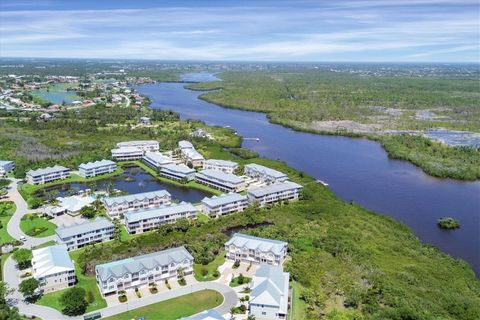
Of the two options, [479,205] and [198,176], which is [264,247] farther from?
[479,205]

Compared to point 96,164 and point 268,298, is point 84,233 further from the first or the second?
point 96,164

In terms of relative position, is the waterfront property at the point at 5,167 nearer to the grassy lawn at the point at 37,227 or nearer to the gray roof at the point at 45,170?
the gray roof at the point at 45,170

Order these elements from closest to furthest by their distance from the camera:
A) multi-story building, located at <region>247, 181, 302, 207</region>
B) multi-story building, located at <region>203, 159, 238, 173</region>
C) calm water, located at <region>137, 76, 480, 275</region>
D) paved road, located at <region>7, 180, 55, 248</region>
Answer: paved road, located at <region>7, 180, 55, 248</region> < calm water, located at <region>137, 76, 480, 275</region> < multi-story building, located at <region>247, 181, 302, 207</region> < multi-story building, located at <region>203, 159, 238, 173</region>

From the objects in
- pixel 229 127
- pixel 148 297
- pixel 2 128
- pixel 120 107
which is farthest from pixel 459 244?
pixel 120 107

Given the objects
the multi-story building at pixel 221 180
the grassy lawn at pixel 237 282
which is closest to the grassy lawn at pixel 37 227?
the grassy lawn at pixel 237 282

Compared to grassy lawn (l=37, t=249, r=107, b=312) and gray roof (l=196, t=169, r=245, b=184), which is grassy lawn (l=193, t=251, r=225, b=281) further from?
gray roof (l=196, t=169, r=245, b=184)

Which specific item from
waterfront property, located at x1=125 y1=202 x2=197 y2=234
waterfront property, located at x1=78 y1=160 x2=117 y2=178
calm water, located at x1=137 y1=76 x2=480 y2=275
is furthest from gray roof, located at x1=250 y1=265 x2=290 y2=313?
waterfront property, located at x1=78 y1=160 x2=117 y2=178
